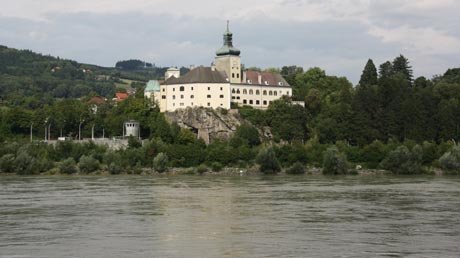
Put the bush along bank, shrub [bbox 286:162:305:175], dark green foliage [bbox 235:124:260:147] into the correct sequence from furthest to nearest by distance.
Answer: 1. dark green foliage [bbox 235:124:260:147]
2. shrub [bbox 286:162:305:175]
3. the bush along bank

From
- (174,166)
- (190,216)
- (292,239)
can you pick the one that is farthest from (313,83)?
(292,239)

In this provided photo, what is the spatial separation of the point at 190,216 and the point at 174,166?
188 ft

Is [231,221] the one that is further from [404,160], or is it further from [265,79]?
[265,79]

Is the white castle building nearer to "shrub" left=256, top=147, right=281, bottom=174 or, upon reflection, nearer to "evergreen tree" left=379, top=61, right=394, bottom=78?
"shrub" left=256, top=147, right=281, bottom=174

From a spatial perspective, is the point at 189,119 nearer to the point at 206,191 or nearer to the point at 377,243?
the point at 206,191

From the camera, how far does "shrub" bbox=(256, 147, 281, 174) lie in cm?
10081

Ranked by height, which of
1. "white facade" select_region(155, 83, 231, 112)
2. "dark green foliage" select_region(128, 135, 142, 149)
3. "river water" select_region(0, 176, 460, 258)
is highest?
"white facade" select_region(155, 83, 231, 112)

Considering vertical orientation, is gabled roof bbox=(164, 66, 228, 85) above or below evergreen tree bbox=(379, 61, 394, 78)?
below

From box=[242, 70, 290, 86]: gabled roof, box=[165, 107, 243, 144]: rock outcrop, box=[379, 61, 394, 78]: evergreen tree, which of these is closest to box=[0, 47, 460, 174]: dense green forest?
box=[165, 107, 243, 144]: rock outcrop

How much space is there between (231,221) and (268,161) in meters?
56.0

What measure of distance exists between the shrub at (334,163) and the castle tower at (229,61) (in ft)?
81.6

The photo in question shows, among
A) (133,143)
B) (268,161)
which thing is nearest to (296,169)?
(268,161)

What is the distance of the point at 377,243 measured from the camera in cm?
Answer: 3653

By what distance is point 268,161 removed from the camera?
10088 cm
